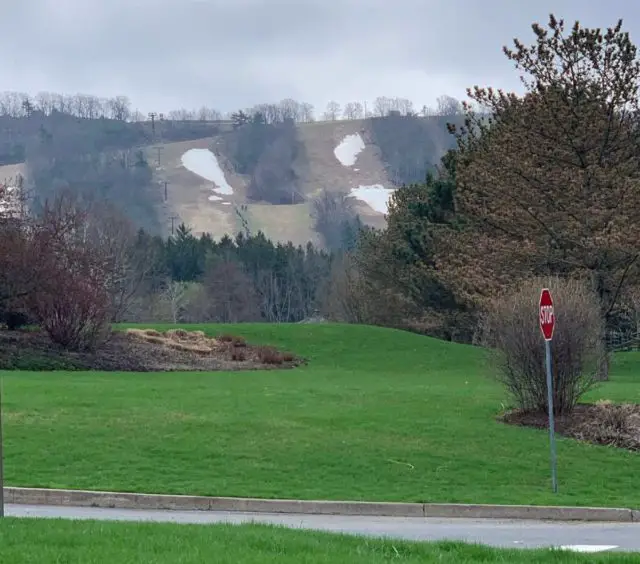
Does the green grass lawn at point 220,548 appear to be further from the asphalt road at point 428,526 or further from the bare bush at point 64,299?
the bare bush at point 64,299

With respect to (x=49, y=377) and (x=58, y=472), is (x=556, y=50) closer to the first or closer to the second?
(x=49, y=377)

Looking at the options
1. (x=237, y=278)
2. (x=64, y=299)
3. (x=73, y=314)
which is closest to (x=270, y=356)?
(x=73, y=314)

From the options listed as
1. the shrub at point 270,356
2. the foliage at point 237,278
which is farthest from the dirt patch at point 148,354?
the foliage at point 237,278

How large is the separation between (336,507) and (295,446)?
3.79 m

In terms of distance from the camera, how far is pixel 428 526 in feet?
40.1

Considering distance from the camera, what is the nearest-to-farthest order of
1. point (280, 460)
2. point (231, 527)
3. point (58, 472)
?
point (231, 527) < point (58, 472) < point (280, 460)

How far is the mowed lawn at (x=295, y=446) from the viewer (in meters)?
14.8

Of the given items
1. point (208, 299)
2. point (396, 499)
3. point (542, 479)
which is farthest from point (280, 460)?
point (208, 299)

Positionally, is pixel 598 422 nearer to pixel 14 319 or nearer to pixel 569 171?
pixel 569 171

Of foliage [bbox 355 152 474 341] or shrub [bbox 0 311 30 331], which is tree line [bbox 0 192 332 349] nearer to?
shrub [bbox 0 311 30 331]

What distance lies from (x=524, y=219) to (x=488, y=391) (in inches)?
410

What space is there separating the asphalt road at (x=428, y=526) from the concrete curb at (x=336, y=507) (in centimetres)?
31

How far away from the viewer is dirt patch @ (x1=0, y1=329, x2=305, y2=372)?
32719 mm

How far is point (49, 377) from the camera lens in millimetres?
27734
